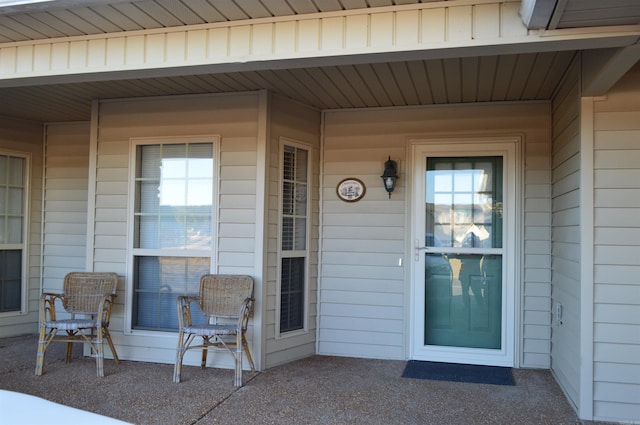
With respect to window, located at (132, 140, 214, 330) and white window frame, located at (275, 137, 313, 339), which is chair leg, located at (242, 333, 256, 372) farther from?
window, located at (132, 140, 214, 330)

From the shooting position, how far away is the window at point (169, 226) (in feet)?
14.3

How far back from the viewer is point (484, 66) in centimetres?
351

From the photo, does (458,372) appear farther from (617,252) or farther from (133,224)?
(133,224)

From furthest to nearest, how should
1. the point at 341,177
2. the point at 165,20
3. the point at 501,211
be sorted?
the point at 341,177, the point at 501,211, the point at 165,20

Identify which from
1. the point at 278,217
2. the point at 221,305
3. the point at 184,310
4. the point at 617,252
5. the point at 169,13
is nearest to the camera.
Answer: the point at 169,13

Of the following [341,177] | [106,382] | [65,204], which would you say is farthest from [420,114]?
[65,204]

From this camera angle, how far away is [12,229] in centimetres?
539

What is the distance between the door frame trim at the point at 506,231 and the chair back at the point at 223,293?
57.4 inches

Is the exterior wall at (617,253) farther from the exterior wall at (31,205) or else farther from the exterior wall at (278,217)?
the exterior wall at (31,205)

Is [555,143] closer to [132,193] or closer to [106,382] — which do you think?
[132,193]

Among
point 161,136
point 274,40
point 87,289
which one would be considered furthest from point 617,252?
point 87,289

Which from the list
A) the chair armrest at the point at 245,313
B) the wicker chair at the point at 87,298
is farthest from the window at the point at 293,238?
the wicker chair at the point at 87,298

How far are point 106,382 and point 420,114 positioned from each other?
334 centimetres

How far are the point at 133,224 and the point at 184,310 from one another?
101cm
